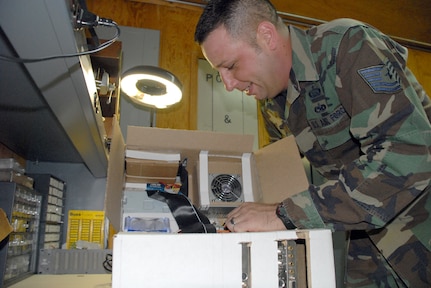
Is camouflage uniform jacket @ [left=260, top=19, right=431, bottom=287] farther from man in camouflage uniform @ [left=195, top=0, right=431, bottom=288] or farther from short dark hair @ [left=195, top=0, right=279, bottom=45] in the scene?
short dark hair @ [left=195, top=0, right=279, bottom=45]

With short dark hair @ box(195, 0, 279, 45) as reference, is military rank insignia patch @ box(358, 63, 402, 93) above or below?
below

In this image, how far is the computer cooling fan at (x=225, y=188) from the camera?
1314 millimetres

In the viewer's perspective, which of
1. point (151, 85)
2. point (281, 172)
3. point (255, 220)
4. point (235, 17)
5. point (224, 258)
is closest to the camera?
point (224, 258)

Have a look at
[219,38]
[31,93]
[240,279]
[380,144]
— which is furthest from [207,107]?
[240,279]

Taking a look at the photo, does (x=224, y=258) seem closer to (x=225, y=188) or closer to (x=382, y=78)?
(x=382, y=78)

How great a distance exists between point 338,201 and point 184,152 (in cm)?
66

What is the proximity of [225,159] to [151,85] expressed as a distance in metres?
0.54

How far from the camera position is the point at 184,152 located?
4.28 feet

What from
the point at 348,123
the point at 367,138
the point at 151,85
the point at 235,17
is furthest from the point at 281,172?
the point at 151,85

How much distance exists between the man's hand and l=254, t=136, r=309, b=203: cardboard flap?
0.26 metres

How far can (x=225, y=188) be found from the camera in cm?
133


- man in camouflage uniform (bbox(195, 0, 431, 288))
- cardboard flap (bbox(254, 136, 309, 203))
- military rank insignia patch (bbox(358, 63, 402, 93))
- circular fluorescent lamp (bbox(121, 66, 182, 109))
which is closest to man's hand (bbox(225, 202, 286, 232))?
man in camouflage uniform (bbox(195, 0, 431, 288))

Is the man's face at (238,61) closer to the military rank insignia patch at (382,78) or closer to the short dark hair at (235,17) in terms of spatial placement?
the short dark hair at (235,17)

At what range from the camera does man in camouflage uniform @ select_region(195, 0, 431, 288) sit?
2.52 feet
